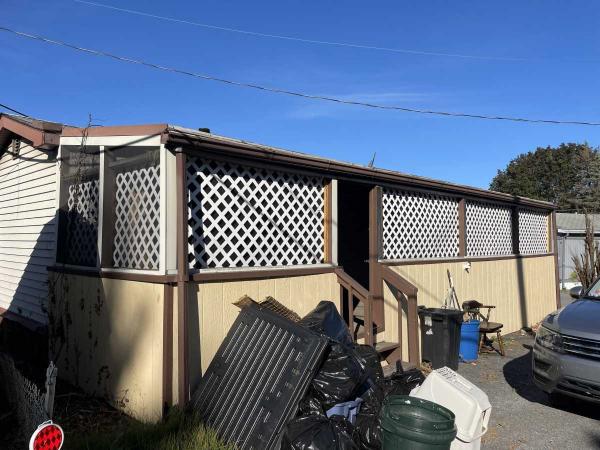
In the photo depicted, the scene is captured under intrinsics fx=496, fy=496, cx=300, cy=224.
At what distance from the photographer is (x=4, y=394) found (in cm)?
525

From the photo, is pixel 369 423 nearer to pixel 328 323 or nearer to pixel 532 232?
pixel 328 323

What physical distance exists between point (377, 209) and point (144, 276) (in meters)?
3.65

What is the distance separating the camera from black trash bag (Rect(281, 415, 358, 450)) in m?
3.75

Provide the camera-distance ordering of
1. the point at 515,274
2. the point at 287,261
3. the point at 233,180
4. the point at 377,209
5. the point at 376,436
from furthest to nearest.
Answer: the point at 515,274, the point at 377,209, the point at 287,261, the point at 233,180, the point at 376,436

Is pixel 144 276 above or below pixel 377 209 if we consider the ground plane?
below

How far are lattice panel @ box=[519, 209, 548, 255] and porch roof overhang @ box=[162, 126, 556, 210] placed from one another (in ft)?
9.10

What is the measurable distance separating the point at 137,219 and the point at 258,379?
206cm

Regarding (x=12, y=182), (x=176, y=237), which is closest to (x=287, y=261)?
(x=176, y=237)

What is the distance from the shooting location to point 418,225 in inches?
320

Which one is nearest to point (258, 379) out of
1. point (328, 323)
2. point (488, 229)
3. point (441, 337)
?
point (328, 323)

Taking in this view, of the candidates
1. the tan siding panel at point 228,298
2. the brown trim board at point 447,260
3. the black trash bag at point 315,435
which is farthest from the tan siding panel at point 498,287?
the black trash bag at point 315,435

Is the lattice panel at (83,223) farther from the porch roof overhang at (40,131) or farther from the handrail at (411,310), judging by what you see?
the handrail at (411,310)

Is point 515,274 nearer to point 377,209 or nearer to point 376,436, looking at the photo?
point 377,209

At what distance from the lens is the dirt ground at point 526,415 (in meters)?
4.71
